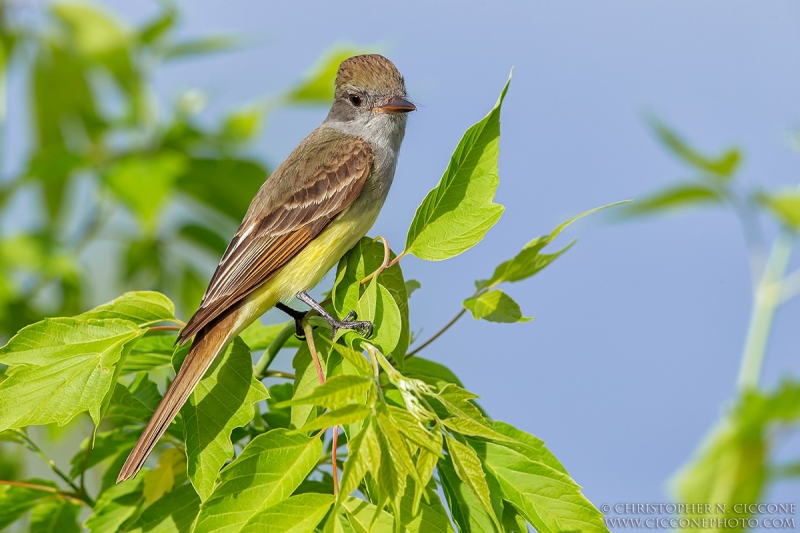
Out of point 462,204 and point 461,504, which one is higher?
point 462,204

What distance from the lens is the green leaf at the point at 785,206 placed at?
253 centimetres

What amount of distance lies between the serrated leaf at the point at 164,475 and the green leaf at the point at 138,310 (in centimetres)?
38

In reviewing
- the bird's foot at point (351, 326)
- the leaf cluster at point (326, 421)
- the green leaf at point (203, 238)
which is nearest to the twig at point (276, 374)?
the leaf cluster at point (326, 421)

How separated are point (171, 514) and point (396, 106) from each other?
2025mm

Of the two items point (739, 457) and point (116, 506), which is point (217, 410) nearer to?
point (116, 506)

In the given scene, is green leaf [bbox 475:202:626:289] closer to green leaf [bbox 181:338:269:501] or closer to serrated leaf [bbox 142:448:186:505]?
green leaf [bbox 181:338:269:501]

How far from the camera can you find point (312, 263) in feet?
10.3

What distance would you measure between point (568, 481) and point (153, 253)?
8.96 ft

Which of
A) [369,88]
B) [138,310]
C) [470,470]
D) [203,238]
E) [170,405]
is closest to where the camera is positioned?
[470,470]

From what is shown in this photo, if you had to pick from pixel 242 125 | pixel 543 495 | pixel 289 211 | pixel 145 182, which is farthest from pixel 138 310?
pixel 242 125

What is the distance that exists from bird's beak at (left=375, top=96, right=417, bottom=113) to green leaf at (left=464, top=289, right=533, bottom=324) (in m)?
1.52

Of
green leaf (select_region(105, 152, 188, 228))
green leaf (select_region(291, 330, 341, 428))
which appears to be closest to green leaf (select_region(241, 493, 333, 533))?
green leaf (select_region(291, 330, 341, 428))

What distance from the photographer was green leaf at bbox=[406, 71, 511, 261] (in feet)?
6.51

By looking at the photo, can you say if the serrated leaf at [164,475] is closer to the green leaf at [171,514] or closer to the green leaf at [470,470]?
the green leaf at [171,514]
